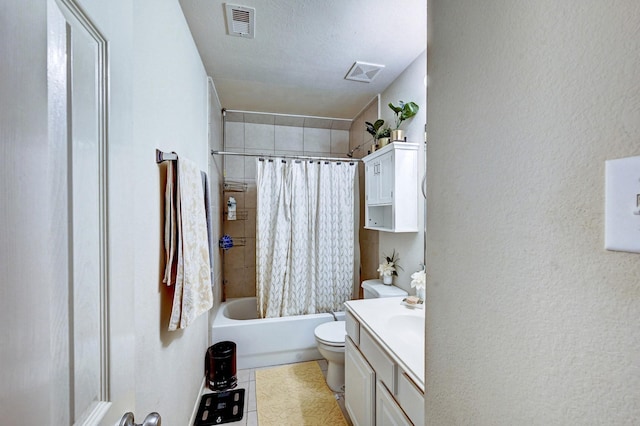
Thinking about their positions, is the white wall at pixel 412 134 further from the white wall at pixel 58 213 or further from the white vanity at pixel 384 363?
the white wall at pixel 58 213

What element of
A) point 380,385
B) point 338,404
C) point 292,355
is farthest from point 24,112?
point 292,355

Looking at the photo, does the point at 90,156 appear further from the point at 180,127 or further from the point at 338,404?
the point at 338,404

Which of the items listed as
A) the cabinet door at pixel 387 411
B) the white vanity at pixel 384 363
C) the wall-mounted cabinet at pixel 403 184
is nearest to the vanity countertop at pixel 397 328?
the white vanity at pixel 384 363

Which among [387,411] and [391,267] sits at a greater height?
[391,267]

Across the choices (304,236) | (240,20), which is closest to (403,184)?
(304,236)

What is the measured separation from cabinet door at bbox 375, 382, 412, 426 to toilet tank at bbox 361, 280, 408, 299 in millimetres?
875

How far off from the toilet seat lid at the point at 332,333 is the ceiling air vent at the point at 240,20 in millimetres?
2115

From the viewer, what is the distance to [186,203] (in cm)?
132

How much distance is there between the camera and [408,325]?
4.89 feet

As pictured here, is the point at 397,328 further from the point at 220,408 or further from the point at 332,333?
the point at 220,408

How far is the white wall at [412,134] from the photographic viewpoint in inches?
76.3

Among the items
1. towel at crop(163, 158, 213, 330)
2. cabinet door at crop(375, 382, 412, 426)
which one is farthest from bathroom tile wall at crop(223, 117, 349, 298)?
cabinet door at crop(375, 382, 412, 426)

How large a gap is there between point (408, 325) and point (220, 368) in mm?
1491

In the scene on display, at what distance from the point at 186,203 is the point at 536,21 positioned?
1.38 m
